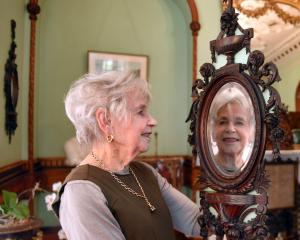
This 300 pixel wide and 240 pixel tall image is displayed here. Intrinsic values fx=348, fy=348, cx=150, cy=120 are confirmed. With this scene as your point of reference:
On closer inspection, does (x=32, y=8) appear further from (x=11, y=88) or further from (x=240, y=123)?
(x=240, y=123)

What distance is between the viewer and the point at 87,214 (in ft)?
2.97

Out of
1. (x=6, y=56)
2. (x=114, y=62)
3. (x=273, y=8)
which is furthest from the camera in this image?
(x=114, y=62)

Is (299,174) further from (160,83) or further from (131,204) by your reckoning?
(131,204)

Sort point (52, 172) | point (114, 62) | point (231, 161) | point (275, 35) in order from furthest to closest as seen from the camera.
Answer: point (114, 62) → point (52, 172) → point (275, 35) → point (231, 161)

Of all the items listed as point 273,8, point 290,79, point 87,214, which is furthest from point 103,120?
point 273,8

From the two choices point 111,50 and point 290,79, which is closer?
point 290,79

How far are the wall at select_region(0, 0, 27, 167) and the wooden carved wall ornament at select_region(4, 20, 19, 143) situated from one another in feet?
0.14

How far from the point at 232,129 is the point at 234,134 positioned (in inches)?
0.6

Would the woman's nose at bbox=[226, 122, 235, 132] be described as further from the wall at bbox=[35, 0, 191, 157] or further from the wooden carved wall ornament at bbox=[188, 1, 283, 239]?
the wall at bbox=[35, 0, 191, 157]

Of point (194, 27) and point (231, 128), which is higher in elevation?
point (194, 27)

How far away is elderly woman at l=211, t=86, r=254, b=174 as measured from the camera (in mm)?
960

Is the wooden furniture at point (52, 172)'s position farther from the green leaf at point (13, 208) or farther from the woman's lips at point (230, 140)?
the woman's lips at point (230, 140)

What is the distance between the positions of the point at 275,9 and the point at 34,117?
2041 millimetres

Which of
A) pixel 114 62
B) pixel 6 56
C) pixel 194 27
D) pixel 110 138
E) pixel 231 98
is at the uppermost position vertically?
pixel 194 27
